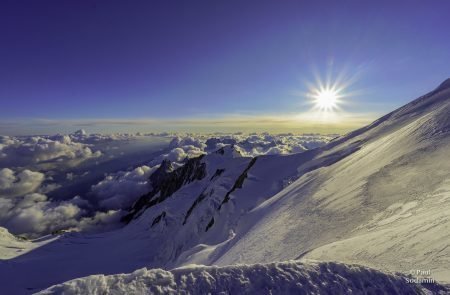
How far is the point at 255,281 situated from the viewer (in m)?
8.91

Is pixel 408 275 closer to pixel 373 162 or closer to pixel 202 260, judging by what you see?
pixel 373 162

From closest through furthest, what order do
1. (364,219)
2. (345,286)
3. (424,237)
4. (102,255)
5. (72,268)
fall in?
Answer: (345,286), (424,237), (364,219), (72,268), (102,255)

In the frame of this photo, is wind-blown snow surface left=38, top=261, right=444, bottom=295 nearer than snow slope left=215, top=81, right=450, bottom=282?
Yes

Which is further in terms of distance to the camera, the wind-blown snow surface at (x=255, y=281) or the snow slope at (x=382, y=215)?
the snow slope at (x=382, y=215)

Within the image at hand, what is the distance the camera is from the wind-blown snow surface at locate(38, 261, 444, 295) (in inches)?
337

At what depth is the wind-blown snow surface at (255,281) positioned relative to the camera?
337 inches

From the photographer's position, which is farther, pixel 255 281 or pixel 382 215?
pixel 382 215

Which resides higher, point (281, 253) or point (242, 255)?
point (281, 253)

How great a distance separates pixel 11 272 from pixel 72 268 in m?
30.8

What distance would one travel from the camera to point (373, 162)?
26.8 meters

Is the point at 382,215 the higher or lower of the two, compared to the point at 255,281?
lower

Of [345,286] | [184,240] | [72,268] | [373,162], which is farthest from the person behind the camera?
[72,268]

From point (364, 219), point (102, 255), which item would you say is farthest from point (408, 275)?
point (102, 255)

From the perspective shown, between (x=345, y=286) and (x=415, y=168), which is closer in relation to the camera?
(x=345, y=286)
